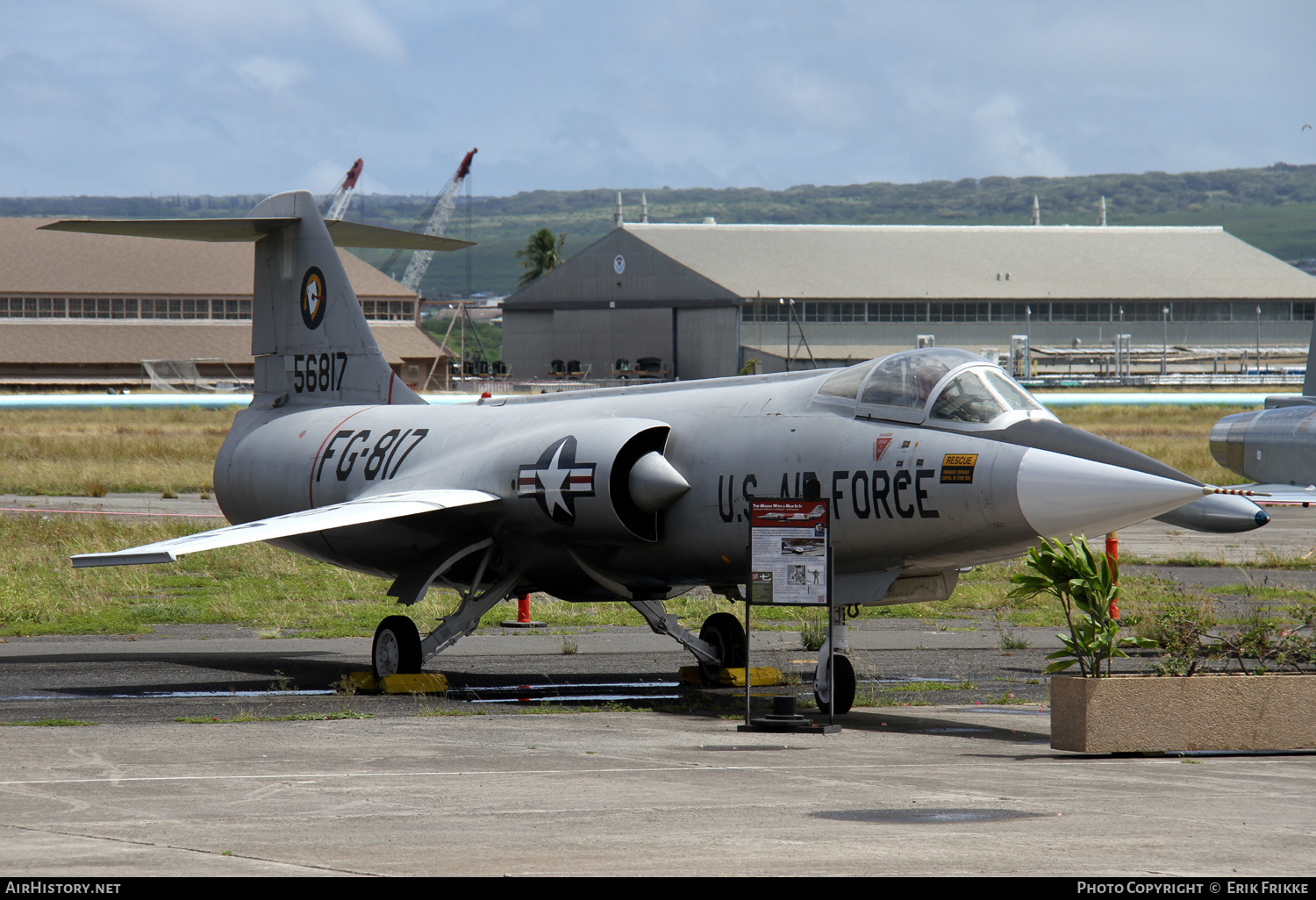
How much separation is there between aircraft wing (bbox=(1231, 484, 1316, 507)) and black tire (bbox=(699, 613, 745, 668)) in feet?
33.7

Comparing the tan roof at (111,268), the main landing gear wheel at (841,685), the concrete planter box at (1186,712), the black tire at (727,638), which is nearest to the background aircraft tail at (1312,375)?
the black tire at (727,638)

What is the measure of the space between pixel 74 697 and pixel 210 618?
629 centimetres

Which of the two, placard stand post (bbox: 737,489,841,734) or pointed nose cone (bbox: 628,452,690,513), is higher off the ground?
pointed nose cone (bbox: 628,452,690,513)

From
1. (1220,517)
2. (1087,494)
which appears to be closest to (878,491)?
(1087,494)

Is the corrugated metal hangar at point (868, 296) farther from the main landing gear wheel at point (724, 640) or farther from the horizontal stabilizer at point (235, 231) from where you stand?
the main landing gear wheel at point (724, 640)

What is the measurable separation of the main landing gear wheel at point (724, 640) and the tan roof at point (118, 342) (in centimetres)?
8852

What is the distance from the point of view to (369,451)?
16.7 metres

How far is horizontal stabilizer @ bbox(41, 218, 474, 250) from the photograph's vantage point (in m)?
16.8

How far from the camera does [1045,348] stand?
11000 cm

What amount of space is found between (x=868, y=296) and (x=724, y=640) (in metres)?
92.9

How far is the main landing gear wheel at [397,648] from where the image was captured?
1455 centimetres

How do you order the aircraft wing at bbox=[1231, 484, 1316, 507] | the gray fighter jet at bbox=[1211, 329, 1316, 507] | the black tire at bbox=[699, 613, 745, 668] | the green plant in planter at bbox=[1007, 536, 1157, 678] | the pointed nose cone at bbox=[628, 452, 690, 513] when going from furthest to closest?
the gray fighter jet at bbox=[1211, 329, 1316, 507], the aircraft wing at bbox=[1231, 484, 1316, 507], the black tire at bbox=[699, 613, 745, 668], the pointed nose cone at bbox=[628, 452, 690, 513], the green plant in planter at bbox=[1007, 536, 1157, 678]

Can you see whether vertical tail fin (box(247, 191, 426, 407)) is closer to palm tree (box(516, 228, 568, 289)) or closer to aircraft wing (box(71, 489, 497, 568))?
aircraft wing (box(71, 489, 497, 568))

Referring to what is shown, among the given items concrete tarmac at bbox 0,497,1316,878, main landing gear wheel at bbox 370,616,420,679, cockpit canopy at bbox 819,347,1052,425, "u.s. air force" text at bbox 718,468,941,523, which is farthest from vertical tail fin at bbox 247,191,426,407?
cockpit canopy at bbox 819,347,1052,425
